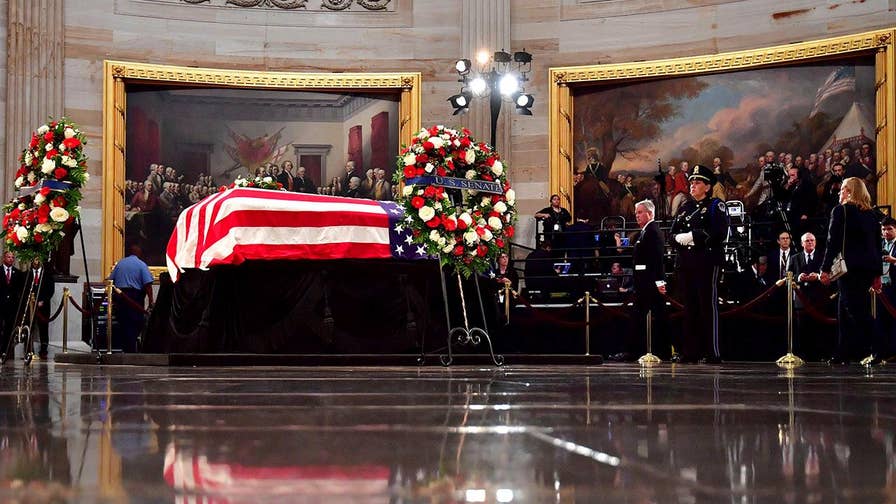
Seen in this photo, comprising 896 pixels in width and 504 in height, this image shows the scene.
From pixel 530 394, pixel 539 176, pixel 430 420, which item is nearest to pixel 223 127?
pixel 539 176

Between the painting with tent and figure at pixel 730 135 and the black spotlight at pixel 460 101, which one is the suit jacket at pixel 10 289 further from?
the painting with tent and figure at pixel 730 135

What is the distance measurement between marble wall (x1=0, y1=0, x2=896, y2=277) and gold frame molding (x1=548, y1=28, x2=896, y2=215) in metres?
0.23

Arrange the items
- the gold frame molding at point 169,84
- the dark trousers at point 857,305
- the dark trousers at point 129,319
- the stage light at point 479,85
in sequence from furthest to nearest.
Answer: the gold frame molding at point 169,84 → the stage light at point 479,85 → the dark trousers at point 129,319 → the dark trousers at point 857,305

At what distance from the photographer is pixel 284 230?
354 inches

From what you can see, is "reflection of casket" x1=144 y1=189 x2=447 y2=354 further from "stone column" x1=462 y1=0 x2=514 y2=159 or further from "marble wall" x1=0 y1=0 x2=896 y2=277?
"stone column" x1=462 y1=0 x2=514 y2=159

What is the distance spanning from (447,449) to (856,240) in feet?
24.7

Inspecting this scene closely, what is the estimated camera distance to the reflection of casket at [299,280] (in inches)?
353

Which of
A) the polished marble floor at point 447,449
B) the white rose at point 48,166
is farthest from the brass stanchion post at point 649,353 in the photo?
the polished marble floor at point 447,449

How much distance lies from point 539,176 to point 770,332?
7.07m

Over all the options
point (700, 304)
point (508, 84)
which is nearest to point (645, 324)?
point (700, 304)

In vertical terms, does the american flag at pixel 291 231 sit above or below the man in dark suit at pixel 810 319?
above

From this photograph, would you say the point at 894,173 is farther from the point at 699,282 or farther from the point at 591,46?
the point at 699,282

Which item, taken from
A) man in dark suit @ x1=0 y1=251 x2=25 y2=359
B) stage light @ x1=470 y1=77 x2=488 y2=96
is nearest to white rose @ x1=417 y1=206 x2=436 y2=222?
man in dark suit @ x1=0 y1=251 x2=25 y2=359

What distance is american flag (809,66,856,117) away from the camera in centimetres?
1561
